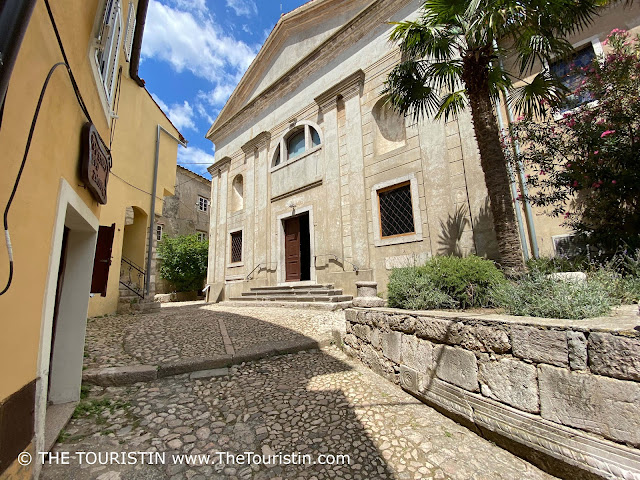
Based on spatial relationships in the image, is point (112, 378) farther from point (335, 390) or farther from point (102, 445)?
point (335, 390)

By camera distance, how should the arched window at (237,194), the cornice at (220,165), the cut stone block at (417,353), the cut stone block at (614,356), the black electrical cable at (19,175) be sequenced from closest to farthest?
the black electrical cable at (19,175), the cut stone block at (614,356), the cut stone block at (417,353), the arched window at (237,194), the cornice at (220,165)

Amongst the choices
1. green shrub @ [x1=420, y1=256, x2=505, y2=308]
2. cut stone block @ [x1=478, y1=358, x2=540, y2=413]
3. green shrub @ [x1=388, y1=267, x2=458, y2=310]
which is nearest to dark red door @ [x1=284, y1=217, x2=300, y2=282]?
green shrub @ [x1=388, y1=267, x2=458, y2=310]

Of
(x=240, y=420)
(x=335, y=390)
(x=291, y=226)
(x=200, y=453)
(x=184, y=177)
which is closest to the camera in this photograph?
(x=200, y=453)

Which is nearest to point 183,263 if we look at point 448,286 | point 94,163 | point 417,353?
point 94,163

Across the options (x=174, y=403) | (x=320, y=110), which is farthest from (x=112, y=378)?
(x=320, y=110)

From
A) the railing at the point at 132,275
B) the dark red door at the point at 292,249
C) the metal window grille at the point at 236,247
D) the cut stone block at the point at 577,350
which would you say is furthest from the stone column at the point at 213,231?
the cut stone block at the point at 577,350

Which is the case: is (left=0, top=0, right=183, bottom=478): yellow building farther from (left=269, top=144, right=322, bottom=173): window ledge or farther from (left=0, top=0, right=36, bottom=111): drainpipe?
(left=269, top=144, right=322, bottom=173): window ledge

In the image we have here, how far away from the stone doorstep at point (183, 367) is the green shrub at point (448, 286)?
1.82 meters

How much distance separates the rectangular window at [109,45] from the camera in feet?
8.98

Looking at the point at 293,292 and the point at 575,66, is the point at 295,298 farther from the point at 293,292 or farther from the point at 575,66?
the point at 575,66

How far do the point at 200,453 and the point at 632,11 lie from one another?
1017 centimetres

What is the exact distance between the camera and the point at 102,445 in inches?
87.8

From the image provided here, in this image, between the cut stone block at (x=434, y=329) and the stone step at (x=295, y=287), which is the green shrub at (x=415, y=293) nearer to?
the cut stone block at (x=434, y=329)

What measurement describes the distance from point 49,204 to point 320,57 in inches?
442
